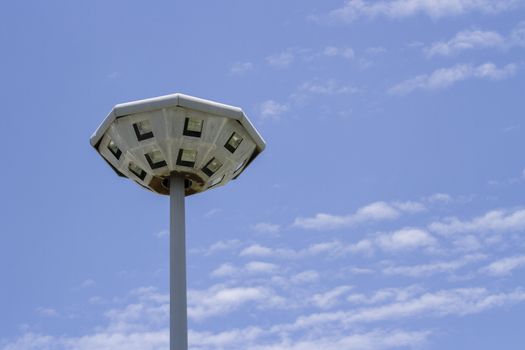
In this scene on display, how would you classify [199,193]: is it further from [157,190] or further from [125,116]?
[125,116]

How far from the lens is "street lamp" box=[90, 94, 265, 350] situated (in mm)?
28422

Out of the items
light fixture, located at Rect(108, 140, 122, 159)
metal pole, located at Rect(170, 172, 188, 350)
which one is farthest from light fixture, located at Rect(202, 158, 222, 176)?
light fixture, located at Rect(108, 140, 122, 159)

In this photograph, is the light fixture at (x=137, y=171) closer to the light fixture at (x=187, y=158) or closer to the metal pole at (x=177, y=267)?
the metal pole at (x=177, y=267)

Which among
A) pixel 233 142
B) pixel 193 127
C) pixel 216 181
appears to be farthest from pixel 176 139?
pixel 216 181

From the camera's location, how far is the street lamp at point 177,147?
93.2 feet

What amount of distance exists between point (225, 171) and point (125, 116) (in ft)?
13.1

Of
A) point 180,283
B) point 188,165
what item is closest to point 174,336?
point 180,283

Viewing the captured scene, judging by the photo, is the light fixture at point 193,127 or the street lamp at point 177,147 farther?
the light fixture at point 193,127

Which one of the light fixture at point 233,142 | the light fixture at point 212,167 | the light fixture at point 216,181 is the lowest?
the light fixture at point 212,167

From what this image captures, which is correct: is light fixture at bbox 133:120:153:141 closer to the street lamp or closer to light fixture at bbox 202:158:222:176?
the street lamp

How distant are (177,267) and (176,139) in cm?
393

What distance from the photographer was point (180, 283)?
93.4 feet

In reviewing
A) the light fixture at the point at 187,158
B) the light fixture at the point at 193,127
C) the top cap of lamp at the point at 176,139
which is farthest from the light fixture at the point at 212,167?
the light fixture at the point at 193,127

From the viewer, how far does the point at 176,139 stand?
1139 inches
